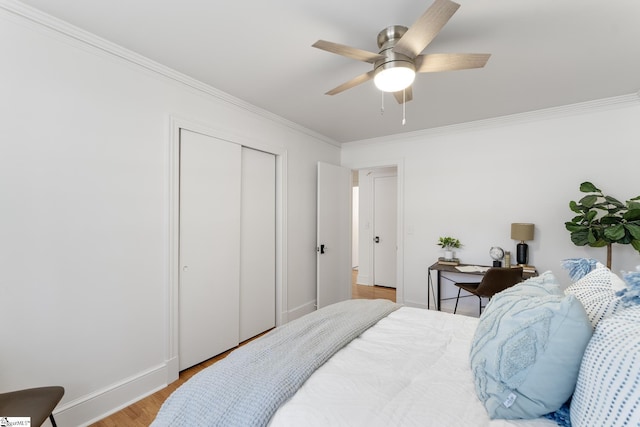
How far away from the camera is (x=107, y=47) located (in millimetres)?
1873

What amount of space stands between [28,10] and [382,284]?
5.23 m

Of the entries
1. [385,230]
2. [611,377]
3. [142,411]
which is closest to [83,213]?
[142,411]

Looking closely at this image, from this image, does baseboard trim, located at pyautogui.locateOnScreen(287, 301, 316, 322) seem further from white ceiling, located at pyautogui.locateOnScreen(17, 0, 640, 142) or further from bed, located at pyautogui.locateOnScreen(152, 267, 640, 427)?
white ceiling, located at pyautogui.locateOnScreen(17, 0, 640, 142)

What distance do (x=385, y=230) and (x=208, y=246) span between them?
11.3 feet

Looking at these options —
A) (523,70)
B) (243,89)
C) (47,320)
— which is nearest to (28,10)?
(243,89)

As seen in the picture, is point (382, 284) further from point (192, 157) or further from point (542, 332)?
point (542, 332)

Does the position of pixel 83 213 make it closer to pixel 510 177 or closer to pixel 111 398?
→ pixel 111 398

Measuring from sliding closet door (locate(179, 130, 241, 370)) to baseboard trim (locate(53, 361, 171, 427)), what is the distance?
0.25 meters

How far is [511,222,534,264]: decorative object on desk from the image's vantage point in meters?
3.02

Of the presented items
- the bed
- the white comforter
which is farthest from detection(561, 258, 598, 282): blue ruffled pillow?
the white comforter

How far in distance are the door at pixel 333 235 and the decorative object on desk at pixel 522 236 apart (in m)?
2.09

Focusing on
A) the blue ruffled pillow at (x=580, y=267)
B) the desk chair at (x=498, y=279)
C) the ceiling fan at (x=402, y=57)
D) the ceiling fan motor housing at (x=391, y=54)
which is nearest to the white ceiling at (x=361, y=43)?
the ceiling fan motor housing at (x=391, y=54)

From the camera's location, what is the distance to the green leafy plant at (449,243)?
3.56 meters

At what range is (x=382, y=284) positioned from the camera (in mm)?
5312
